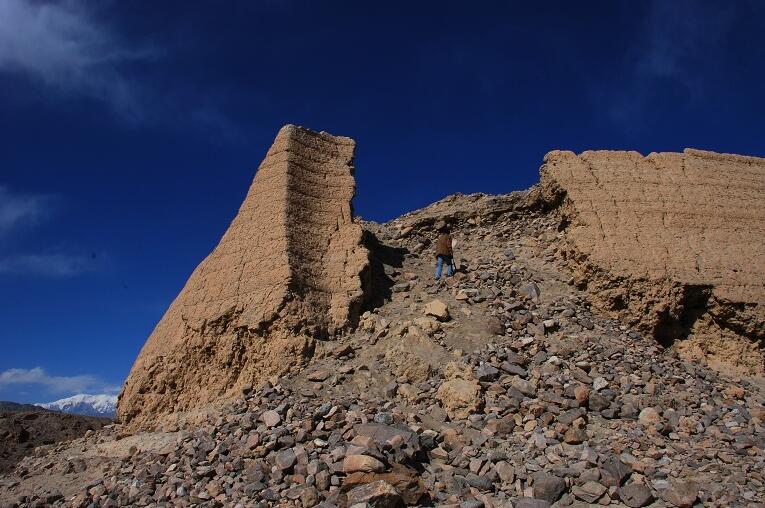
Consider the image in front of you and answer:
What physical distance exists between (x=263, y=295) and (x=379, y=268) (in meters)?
2.75

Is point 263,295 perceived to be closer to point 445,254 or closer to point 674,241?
point 445,254

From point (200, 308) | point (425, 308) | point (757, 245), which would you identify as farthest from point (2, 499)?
point (757, 245)

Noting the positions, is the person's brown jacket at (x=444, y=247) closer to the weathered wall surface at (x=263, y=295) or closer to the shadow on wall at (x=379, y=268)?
the shadow on wall at (x=379, y=268)

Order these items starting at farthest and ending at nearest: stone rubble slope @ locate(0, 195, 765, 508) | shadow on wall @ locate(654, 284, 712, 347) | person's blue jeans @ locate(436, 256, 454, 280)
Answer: person's blue jeans @ locate(436, 256, 454, 280)
shadow on wall @ locate(654, 284, 712, 347)
stone rubble slope @ locate(0, 195, 765, 508)

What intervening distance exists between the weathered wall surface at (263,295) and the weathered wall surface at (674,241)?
429cm

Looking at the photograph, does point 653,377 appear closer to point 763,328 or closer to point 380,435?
point 763,328

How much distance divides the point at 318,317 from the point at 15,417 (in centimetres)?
855

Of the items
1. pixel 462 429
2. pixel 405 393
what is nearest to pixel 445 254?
pixel 405 393

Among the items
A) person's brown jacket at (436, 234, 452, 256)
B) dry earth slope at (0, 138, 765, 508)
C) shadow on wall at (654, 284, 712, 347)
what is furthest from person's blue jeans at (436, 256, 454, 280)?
shadow on wall at (654, 284, 712, 347)

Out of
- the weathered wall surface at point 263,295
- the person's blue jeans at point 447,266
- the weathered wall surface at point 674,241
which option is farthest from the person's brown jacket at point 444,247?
the weathered wall surface at point 674,241

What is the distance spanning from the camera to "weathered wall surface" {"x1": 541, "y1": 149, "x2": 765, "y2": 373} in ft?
31.0

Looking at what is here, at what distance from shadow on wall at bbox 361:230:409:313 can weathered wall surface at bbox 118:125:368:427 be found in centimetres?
41

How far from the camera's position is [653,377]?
8.05 meters

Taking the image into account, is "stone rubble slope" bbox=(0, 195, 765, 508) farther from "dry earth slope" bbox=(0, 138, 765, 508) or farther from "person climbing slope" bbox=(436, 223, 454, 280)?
"person climbing slope" bbox=(436, 223, 454, 280)
